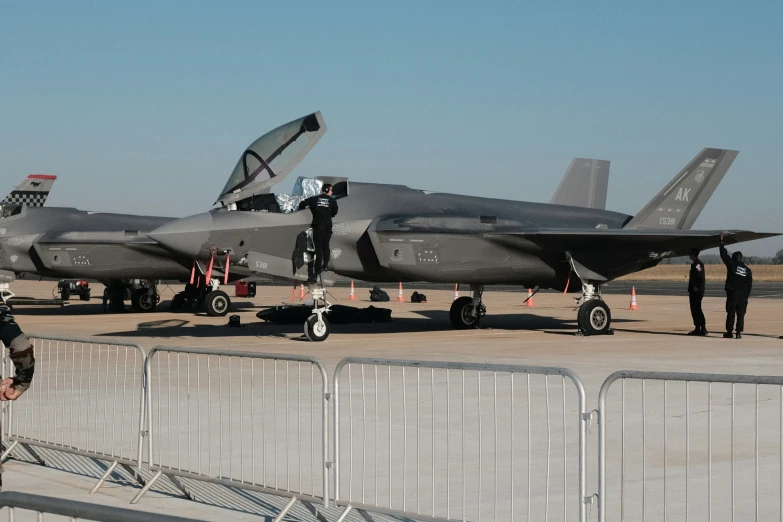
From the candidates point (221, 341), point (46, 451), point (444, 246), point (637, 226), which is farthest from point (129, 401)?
point (637, 226)

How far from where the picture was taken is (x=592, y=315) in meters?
20.5

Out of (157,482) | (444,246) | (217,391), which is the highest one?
(444,246)

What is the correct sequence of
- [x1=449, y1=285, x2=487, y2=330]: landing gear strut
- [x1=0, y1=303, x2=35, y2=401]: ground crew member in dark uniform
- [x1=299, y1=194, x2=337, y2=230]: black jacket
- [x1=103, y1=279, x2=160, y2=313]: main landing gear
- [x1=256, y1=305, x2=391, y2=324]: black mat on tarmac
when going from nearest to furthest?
[x1=0, y1=303, x2=35, y2=401]: ground crew member in dark uniform → [x1=299, y1=194, x2=337, y2=230]: black jacket → [x1=449, y1=285, x2=487, y2=330]: landing gear strut → [x1=256, y1=305, x2=391, y2=324]: black mat on tarmac → [x1=103, y1=279, x2=160, y2=313]: main landing gear

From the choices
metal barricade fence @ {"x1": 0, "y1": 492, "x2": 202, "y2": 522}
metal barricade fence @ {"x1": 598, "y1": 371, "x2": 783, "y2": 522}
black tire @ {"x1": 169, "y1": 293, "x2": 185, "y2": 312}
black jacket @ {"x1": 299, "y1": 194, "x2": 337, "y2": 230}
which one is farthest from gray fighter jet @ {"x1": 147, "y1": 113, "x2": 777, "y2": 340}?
metal barricade fence @ {"x1": 0, "y1": 492, "x2": 202, "y2": 522}

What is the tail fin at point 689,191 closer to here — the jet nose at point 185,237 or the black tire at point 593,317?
the black tire at point 593,317

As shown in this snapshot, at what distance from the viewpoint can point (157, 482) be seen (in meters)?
7.36

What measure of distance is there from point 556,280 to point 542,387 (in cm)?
1015

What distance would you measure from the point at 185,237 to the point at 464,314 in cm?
742

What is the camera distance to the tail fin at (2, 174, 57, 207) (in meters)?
29.7

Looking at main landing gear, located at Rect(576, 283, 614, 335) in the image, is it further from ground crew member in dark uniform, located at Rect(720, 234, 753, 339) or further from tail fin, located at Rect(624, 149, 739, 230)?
tail fin, located at Rect(624, 149, 739, 230)

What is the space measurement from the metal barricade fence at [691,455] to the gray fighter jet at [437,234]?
8.49 meters

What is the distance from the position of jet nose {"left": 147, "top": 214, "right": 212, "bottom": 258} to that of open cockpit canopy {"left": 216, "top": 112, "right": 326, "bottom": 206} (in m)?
0.97

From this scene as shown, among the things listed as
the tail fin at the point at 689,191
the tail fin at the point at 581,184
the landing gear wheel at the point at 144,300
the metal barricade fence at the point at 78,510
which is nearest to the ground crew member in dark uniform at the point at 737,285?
the tail fin at the point at 689,191

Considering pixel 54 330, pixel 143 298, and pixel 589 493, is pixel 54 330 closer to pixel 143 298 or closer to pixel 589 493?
pixel 143 298
